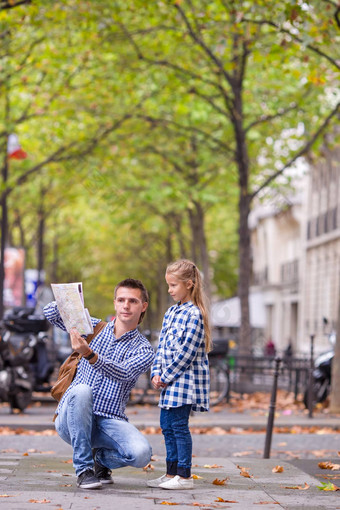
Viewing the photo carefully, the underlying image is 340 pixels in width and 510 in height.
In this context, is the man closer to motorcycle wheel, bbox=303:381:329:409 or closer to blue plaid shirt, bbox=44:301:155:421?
blue plaid shirt, bbox=44:301:155:421

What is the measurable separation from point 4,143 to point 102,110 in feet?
9.32

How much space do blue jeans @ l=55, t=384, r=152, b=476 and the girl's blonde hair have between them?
0.79 meters

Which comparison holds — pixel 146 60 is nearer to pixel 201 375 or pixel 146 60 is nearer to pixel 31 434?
pixel 31 434

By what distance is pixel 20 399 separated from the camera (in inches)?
579

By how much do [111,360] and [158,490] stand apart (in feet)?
3.28

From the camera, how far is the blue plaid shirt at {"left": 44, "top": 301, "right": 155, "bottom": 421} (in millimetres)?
6812

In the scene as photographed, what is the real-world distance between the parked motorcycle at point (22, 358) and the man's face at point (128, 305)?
7942 mm

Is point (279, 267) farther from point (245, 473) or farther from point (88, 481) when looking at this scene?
point (88, 481)

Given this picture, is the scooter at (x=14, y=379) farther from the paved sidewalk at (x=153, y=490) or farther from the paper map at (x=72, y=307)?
the paper map at (x=72, y=307)

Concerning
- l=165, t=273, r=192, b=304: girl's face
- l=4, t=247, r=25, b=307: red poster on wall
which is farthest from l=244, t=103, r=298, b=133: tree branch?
l=165, t=273, r=192, b=304: girl's face

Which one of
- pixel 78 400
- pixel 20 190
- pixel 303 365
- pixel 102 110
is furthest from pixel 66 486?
pixel 20 190

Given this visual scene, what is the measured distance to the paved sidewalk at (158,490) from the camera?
6367mm

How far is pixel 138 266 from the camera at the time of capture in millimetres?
54938

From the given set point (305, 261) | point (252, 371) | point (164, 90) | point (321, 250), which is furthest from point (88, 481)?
point (305, 261)
